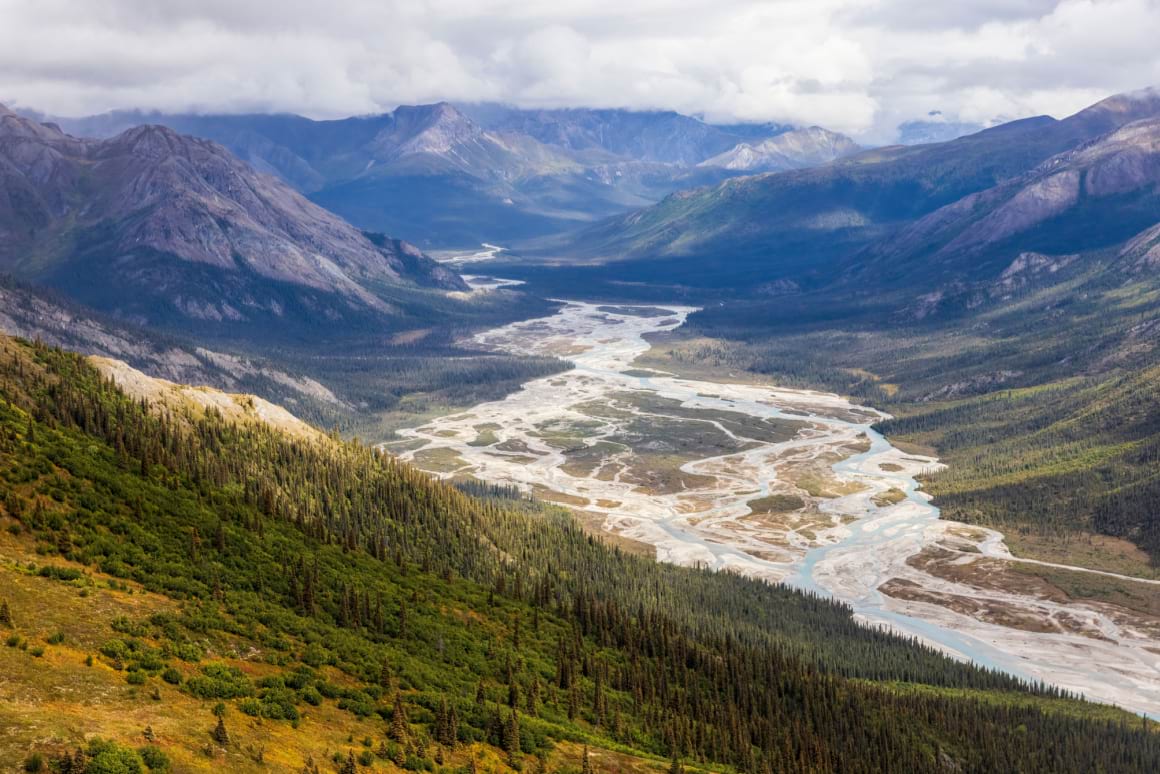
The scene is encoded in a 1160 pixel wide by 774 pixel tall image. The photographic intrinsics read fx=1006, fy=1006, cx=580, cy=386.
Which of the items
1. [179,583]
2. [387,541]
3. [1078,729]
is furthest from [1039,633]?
[179,583]

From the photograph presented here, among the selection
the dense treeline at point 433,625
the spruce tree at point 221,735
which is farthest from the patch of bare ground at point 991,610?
the spruce tree at point 221,735

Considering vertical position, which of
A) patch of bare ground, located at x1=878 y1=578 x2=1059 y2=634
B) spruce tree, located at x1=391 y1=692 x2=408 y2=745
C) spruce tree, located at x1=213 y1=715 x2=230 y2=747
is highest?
patch of bare ground, located at x1=878 y1=578 x2=1059 y2=634

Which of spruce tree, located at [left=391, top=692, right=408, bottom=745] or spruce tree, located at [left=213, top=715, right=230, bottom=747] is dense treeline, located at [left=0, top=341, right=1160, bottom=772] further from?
spruce tree, located at [left=213, top=715, right=230, bottom=747]

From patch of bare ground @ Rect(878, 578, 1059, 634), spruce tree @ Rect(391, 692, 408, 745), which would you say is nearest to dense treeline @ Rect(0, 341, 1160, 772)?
spruce tree @ Rect(391, 692, 408, 745)

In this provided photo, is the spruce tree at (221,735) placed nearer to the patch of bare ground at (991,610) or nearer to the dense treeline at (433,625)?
the dense treeline at (433,625)

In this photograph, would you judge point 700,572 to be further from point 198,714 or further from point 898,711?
point 198,714

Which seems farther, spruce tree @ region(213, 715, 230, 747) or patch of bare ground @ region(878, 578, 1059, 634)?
patch of bare ground @ region(878, 578, 1059, 634)

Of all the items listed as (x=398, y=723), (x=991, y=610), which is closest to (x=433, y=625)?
(x=398, y=723)

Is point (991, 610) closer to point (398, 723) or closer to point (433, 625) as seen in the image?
point (433, 625)
